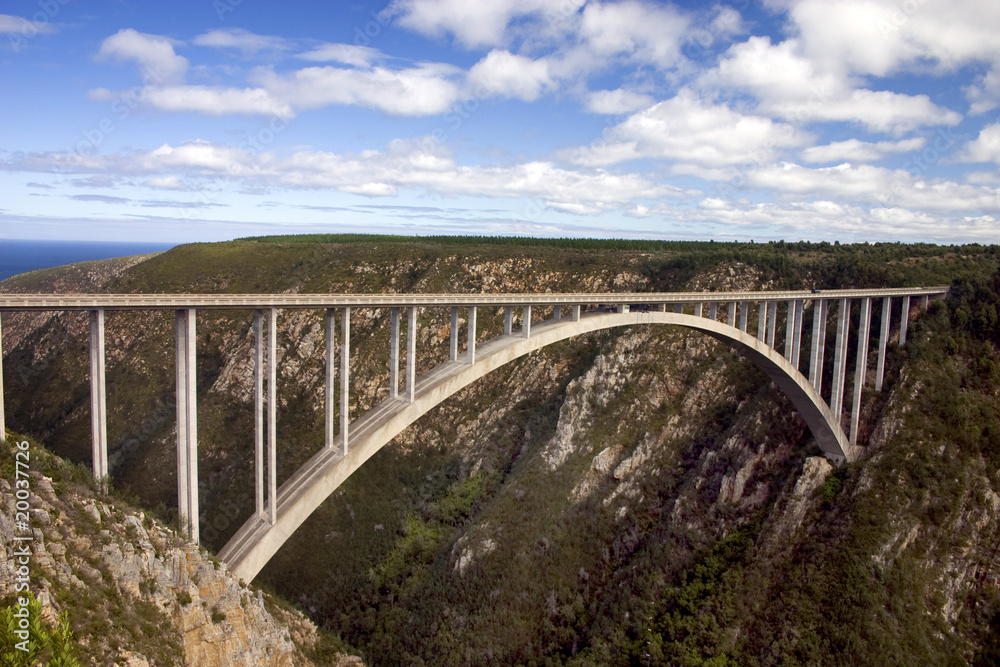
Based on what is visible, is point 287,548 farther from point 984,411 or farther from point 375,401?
point 984,411

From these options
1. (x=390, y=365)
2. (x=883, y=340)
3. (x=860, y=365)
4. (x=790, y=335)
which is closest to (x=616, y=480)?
(x=790, y=335)

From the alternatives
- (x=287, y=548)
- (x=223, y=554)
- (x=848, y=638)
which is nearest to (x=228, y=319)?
(x=287, y=548)

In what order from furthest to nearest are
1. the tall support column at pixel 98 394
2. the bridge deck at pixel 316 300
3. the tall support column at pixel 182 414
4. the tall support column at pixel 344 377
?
1. the tall support column at pixel 344 377
2. the tall support column at pixel 182 414
3. the bridge deck at pixel 316 300
4. the tall support column at pixel 98 394

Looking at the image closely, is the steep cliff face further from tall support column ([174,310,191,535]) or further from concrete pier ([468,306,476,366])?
concrete pier ([468,306,476,366])

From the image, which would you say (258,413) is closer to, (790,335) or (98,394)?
(98,394)

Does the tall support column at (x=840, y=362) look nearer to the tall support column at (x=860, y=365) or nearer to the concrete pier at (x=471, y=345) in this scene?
the tall support column at (x=860, y=365)

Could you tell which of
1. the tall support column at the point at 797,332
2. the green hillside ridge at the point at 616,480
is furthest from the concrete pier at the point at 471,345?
the tall support column at the point at 797,332
